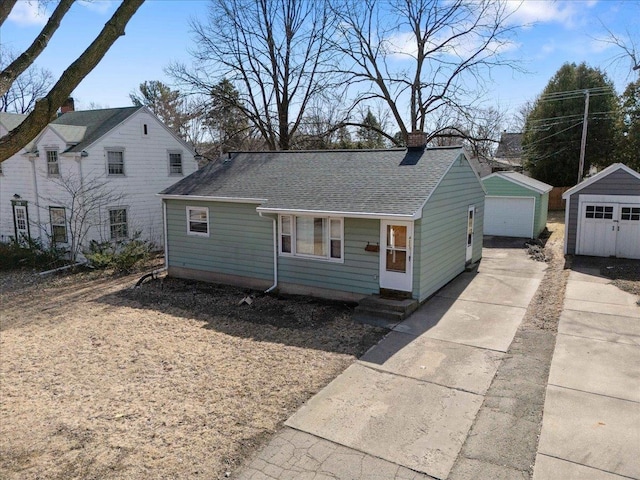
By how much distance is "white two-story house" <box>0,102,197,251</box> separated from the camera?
1744 cm

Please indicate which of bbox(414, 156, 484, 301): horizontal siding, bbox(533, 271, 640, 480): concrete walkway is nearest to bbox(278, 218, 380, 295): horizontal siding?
bbox(414, 156, 484, 301): horizontal siding

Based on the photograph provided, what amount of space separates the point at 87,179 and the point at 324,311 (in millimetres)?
11921

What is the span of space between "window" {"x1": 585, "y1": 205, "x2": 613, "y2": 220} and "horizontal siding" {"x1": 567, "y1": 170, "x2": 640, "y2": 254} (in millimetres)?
396

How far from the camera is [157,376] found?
7.38 m

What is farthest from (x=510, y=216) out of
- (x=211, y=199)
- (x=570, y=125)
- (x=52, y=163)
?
(x=52, y=163)

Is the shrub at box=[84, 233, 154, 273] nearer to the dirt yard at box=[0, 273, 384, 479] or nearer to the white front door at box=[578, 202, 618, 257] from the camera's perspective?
the dirt yard at box=[0, 273, 384, 479]

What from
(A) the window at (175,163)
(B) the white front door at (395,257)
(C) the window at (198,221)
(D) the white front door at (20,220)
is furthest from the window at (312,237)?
(D) the white front door at (20,220)

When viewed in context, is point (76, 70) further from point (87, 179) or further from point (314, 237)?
point (87, 179)

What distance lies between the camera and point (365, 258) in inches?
431

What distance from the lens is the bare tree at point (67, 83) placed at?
3799mm

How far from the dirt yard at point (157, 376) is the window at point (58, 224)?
608 centimetres

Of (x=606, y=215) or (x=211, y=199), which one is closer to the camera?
(x=211, y=199)

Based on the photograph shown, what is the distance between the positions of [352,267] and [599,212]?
32.3 ft

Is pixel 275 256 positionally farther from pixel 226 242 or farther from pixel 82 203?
pixel 82 203
